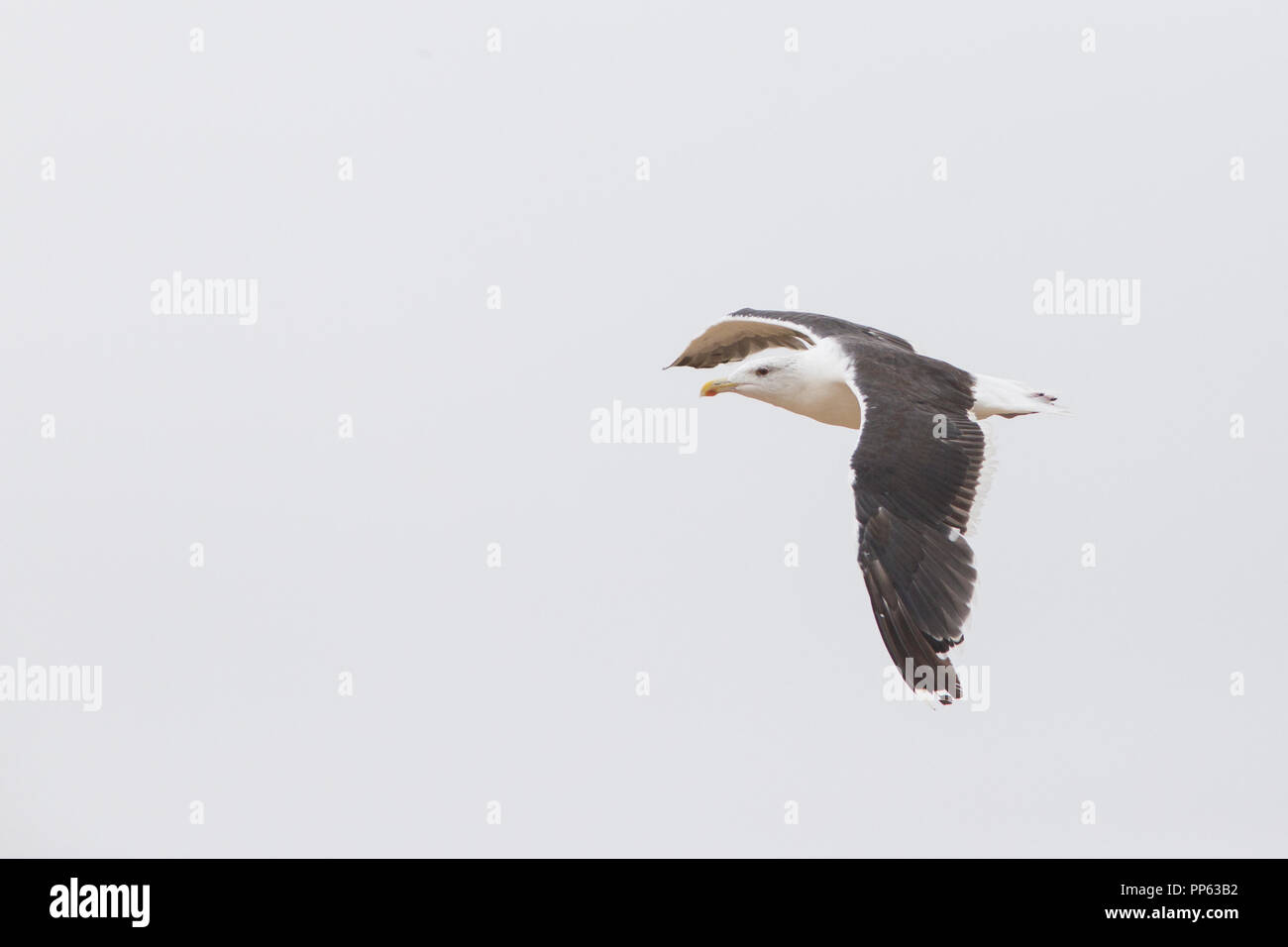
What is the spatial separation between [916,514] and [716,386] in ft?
9.33

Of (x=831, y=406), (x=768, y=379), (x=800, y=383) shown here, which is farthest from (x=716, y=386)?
(x=831, y=406)

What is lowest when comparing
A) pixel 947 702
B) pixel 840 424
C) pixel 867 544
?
pixel 947 702

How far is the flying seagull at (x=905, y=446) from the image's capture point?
1159cm

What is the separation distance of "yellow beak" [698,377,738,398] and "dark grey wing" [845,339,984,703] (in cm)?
129

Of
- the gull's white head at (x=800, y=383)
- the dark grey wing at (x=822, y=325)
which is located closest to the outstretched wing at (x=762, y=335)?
the dark grey wing at (x=822, y=325)

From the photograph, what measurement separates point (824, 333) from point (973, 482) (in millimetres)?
2866

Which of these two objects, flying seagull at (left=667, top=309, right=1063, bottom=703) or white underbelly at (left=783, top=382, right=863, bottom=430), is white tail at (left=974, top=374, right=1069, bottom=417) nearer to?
flying seagull at (left=667, top=309, right=1063, bottom=703)

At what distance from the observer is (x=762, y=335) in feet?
52.5

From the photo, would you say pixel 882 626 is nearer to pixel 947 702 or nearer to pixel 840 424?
pixel 947 702

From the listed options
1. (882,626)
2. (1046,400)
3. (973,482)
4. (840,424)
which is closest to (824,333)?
(840,424)

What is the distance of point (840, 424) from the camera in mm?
14891

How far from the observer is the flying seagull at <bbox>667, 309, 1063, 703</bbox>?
11.6m

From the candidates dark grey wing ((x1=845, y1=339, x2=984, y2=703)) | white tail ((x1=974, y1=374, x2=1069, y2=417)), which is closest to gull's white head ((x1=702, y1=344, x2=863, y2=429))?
dark grey wing ((x1=845, y1=339, x2=984, y2=703))

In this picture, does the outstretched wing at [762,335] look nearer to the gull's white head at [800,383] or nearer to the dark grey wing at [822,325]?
the dark grey wing at [822,325]
